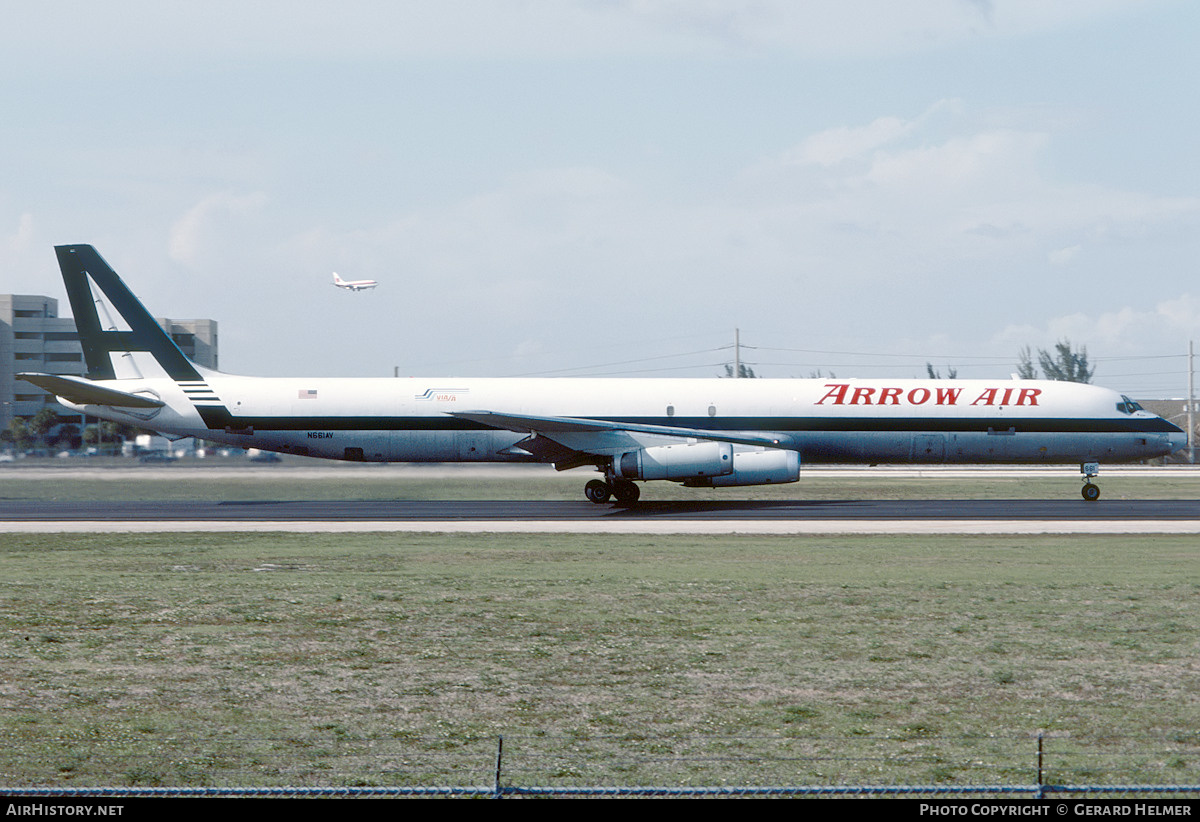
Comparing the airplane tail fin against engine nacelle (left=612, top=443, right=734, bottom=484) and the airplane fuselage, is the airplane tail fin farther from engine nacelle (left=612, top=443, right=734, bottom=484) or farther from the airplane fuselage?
engine nacelle (left=612, top=443, right=734, bottom=484)

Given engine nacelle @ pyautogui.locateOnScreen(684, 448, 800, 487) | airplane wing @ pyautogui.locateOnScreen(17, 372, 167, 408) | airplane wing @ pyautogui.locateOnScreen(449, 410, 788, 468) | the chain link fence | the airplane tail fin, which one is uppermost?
the airplane tail fin

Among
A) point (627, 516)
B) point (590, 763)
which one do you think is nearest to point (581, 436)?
point (627, 516)

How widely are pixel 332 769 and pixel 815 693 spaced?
5.23 m

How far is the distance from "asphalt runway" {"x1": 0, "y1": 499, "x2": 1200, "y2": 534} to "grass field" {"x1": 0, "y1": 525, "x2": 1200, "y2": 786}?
7498 mm

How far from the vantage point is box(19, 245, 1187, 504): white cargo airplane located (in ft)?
126

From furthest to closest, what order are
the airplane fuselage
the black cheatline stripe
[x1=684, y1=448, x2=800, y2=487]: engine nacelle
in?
the airplane fuselage, the black cheatline stripe, [x1=684, y1=448, x2=800, y2=487]: engine nacelle

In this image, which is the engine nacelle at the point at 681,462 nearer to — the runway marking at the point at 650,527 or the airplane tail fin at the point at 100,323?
the runway marking at the point at 650,527

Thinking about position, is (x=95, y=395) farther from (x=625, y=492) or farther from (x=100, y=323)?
(x=625, y=492)

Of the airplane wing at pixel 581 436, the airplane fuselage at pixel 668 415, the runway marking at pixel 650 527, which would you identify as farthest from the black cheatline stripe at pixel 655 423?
the runway marking at pixel 650 527

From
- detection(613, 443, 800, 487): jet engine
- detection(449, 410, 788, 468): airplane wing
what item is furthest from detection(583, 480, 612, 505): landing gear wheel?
detection(613, 443, 800, 487): jet engine

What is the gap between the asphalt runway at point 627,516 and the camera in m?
→ 30.1
